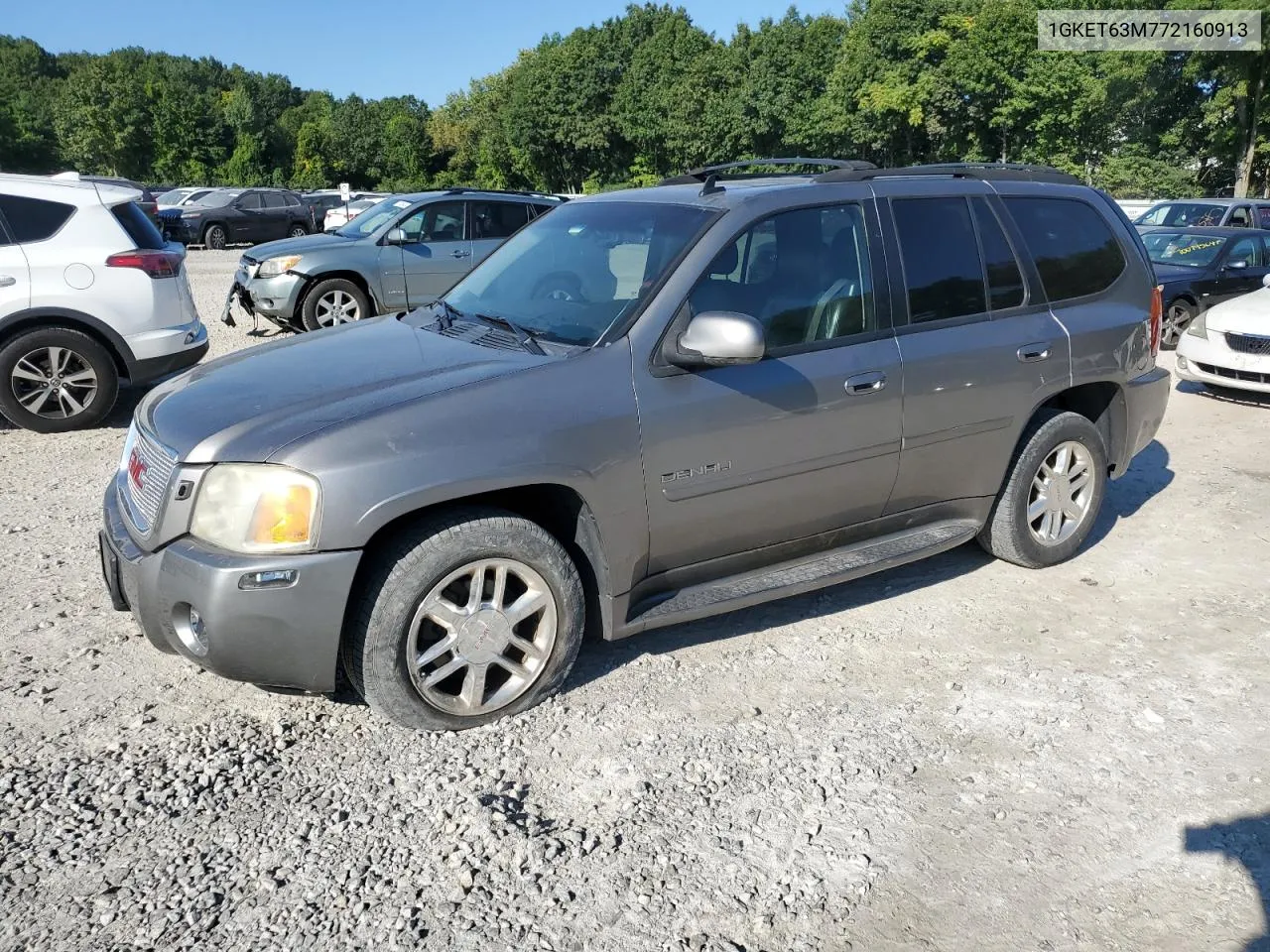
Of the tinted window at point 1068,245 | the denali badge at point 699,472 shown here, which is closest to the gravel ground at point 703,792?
the denali badge at point 699,472

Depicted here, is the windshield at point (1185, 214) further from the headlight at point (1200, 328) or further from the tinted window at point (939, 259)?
the tinted window at point (939, 259)

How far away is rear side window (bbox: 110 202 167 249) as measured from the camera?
7840 mm

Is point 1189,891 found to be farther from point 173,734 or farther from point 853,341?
point 173,734

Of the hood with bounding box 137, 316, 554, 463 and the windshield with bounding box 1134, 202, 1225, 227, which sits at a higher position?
the hood with bounding box 137, 316, 554, 463

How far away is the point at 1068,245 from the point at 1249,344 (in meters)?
5.34

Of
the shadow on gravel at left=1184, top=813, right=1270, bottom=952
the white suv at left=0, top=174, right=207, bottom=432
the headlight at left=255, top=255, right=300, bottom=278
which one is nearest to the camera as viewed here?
the shadow on gravel at left=1184, top=813, right=1270, bottom=952

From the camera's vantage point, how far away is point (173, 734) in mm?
3592

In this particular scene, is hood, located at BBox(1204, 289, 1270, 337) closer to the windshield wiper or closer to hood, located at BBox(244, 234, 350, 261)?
the windshield wiper

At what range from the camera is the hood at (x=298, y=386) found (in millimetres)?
3367

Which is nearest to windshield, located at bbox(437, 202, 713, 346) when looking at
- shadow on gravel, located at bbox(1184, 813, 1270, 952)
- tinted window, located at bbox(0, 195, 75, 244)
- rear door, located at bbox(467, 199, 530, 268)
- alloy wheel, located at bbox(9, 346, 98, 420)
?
shadow on gravel, located at bbox(1184, 813, 1270, 952)

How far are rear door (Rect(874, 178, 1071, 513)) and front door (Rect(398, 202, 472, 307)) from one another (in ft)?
26.8

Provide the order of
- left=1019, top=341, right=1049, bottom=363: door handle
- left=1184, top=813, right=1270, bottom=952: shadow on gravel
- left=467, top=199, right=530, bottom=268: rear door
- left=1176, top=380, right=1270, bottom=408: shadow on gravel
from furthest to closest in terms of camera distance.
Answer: left=467, top=199, right=530, bottom=268: rear door < left=1176, top=380, right=1270, bottom=408: shadow on gravel < left=1019, top=341, right=1049, bottom=363: door handle < left=1184, top=813, right=1270, bottom=952: shadow on gravel

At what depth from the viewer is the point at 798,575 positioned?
420 cm

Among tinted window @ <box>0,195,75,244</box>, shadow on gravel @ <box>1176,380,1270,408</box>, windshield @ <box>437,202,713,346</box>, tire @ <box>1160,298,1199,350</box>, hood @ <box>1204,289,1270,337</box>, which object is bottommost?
shadow on gravel @ <box>1176,380,1270,408</box>
